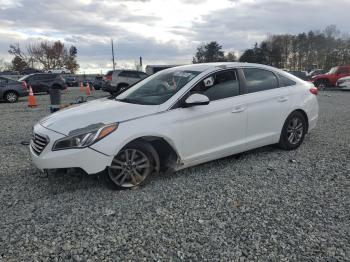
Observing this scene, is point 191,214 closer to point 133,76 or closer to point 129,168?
point 129,168

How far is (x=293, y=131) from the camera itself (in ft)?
19.1

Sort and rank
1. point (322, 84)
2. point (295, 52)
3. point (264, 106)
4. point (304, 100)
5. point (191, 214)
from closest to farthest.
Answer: point (191, 214), point (264, 106), point (304, 100), point (322, 84), point (295, 52)

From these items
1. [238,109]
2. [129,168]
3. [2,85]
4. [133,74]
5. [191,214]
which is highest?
[133,74]

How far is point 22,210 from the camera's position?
3.72m

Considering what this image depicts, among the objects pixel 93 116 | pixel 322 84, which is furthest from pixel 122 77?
pixel 93 116

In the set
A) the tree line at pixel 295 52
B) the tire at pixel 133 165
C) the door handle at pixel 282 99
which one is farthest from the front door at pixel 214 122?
the tree line at pixel 295 52

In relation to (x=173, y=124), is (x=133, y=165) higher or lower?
lower

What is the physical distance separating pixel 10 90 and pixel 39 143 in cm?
1432

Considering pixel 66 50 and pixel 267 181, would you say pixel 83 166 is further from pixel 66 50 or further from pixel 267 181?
pixel 66 50

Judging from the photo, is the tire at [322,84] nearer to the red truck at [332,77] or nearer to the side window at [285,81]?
the red truck at [332,77]

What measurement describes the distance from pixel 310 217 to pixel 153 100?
2374 millimetres

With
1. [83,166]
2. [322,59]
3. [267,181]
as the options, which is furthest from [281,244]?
[322,59]

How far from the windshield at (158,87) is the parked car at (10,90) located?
1350 centimetres

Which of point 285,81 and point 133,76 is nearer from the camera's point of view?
point 285,81
